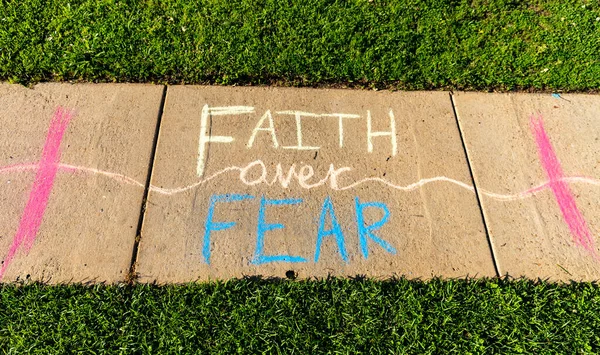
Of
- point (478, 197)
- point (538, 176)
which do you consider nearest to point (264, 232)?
point (478, 197)

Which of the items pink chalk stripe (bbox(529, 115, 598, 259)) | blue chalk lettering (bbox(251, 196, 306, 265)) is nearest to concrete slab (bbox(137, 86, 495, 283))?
blue chalk lettering (bbox(251, 196, 306, 265))

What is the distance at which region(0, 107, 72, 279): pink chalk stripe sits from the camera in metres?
2.71

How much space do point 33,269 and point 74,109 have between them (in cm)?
120

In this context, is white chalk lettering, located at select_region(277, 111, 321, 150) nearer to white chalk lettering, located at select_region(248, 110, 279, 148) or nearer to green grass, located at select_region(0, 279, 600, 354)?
white chalk lettering, located at select_region(248, 110, 279, 148)

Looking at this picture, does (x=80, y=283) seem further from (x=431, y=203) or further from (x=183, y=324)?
(x=431, y=203)

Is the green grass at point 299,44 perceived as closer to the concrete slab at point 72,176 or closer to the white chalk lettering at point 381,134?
the concrete slab at point 72,176

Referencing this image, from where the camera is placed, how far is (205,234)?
278 centimetres

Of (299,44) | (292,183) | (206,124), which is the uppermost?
(299,44)

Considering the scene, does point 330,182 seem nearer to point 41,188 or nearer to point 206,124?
point 206,124

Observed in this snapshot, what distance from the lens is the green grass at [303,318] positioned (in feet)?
7.95

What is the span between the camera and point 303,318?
8.27 feet

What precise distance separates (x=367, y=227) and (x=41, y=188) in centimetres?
210

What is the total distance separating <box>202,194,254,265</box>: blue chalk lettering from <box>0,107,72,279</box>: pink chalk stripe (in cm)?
102

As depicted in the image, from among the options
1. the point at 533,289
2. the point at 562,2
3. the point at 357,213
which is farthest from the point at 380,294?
the point at 562,2
